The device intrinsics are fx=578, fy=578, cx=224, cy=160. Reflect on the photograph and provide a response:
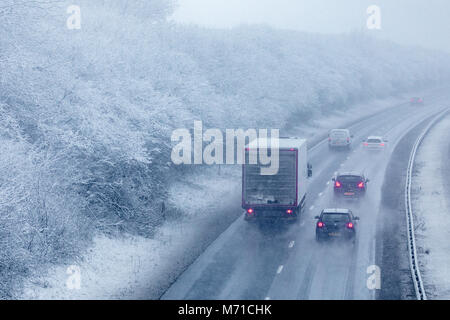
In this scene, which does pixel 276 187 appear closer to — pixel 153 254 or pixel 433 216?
pixel 153 254

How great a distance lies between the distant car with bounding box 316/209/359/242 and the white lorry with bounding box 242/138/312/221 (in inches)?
91.8

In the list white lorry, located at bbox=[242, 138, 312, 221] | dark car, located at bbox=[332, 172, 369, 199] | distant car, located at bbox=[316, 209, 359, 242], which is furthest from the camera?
dark car, located at bbox=[332, 172, 369, 199]

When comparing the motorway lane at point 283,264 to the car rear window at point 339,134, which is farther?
the car rear window at point 339,134

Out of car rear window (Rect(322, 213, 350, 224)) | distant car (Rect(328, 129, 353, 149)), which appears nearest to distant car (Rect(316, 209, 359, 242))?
car rear window (Rect(322, 213, 350, 224))

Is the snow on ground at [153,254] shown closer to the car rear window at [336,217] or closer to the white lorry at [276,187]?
the white lorry at [276,187]

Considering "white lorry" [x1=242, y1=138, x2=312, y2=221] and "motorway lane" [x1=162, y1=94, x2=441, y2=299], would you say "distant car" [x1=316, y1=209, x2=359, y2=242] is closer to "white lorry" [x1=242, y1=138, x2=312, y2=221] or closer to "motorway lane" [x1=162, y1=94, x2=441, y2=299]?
"motorway lane" [x1=162, y1=94, x2=441, y2=299]

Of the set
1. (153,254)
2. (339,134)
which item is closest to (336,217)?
(153,254)

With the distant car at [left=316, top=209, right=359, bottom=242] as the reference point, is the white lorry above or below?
above

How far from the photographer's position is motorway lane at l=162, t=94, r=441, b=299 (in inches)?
750

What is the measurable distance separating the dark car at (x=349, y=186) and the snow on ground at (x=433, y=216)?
10.4 feet

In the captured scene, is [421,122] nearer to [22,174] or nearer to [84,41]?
[84,41]

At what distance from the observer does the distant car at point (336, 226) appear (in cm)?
2497

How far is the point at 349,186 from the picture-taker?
1339 inches

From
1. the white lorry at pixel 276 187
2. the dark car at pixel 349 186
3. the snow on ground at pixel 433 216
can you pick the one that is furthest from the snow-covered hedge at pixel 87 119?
the snow on ground at pixel 433 216
